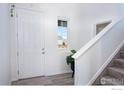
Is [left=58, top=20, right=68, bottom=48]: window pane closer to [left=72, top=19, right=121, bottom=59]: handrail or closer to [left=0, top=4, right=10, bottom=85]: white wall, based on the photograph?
[left=72, top=19, right=121, bottom=59]: handrail

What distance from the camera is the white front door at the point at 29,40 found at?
230 centimetres

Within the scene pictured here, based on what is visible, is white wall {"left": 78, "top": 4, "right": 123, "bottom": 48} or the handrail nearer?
the handrail

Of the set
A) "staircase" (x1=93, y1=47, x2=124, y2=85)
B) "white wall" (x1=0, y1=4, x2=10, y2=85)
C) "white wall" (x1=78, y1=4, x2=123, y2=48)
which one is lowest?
"staircase" (x1=93, y1=47, x2=124, y2=85)

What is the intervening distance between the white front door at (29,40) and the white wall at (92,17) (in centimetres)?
90

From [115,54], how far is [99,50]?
0.47 meters

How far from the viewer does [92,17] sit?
10.2 feet

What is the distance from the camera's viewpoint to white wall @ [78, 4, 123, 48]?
2787 millimetres

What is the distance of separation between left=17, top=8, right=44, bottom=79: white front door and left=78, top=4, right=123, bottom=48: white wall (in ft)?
2.95

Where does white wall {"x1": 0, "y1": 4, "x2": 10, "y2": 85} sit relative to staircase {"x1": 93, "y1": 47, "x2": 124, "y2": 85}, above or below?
above

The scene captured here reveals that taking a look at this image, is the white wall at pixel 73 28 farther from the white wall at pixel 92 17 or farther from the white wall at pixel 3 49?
the white wall at pixel 3 49

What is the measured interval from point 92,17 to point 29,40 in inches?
62.1

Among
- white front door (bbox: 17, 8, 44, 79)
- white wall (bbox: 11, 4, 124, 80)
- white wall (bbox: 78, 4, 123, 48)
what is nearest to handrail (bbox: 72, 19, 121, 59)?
white wall (bbox: 78, 4, 123, 48)

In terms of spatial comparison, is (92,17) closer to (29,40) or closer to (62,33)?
(62,33)
